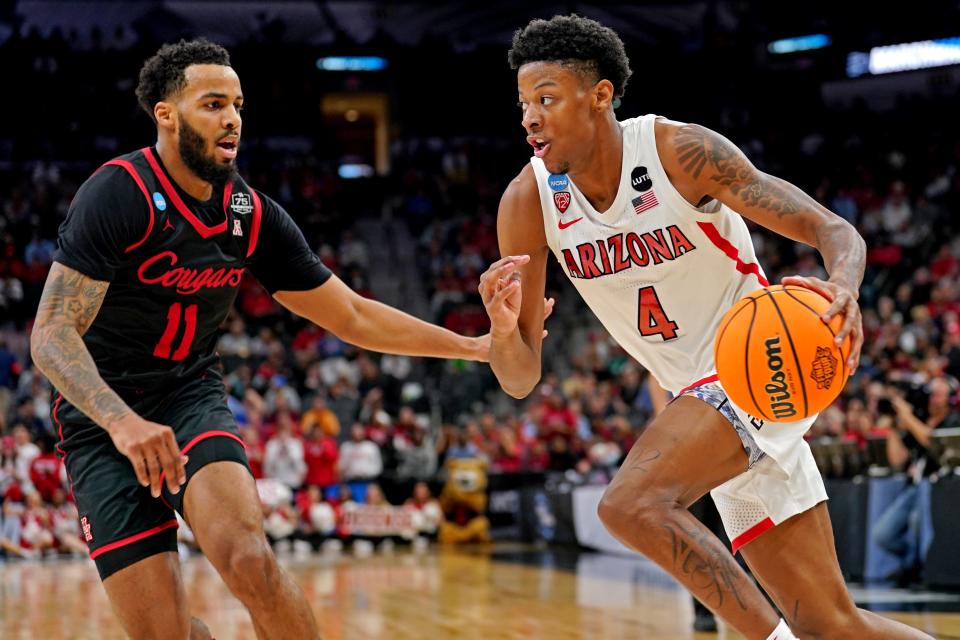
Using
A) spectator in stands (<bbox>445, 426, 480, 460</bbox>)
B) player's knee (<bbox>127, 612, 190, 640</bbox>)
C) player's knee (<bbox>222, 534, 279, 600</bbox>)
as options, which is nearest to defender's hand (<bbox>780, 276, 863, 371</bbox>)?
player's knee (<bbox>222, 534, 279, 600</bbox>)

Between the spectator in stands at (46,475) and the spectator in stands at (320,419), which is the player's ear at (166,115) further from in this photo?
the spectator in stands at (320,419)

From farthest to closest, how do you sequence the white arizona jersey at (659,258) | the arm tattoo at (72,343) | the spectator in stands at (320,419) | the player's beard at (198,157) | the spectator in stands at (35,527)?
the spectator in stands at (320,419), the spectator in stands at (35,527), the player's beard at (198,157), the white arizona jersey at (659,258), the arm tattoo at (72,343)

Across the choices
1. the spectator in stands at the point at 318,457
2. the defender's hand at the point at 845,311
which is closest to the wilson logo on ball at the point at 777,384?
the defender's hand at the point at 845,311

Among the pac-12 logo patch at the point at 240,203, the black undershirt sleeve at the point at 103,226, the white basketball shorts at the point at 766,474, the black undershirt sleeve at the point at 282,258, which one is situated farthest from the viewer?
the black undershirt sleeve at the point at 282,258

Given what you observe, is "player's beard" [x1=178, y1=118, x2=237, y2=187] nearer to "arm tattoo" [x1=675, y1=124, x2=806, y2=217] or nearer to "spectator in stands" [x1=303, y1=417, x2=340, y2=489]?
"arm tattoo" [x1=675, y1=124, x2=806, y2=217]

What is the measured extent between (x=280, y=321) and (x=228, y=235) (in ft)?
55.1

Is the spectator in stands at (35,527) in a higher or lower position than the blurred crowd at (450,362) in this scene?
lower

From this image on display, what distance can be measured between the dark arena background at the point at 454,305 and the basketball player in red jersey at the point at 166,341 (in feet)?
11.9

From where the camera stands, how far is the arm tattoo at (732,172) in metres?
4.04

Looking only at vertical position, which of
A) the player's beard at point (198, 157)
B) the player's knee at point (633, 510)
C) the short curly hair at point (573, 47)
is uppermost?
the short curly hair at point (573, 47)

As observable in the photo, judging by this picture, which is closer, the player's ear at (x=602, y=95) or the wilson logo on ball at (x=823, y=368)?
the wilson logo on ball at (x=823, y=368)

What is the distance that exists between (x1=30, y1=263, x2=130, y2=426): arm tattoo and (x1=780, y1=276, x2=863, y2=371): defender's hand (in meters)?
2.20

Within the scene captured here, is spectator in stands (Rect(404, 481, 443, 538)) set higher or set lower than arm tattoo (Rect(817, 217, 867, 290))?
lower

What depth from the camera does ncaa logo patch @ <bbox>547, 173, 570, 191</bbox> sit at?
14.7ft
